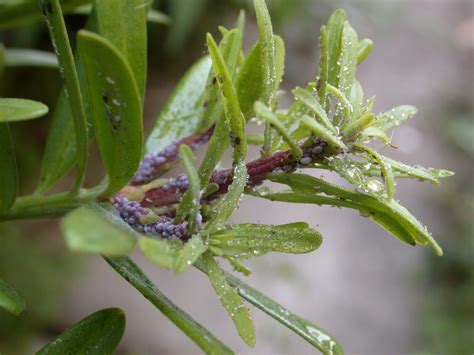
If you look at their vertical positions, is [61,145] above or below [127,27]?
below

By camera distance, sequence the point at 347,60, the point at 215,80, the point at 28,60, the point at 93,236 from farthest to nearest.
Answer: the point at 28,60, the point at 215,80, the point at 347,60, the point at 93,236

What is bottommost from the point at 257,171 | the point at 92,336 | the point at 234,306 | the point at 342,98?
the point at 92,336

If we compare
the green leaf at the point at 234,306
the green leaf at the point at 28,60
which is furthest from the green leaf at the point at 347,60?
the green leaf at the point at 28,60

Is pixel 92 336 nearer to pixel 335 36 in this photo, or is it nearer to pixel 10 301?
pixel 10 301

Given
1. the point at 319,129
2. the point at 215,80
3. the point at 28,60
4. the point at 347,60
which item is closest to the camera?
the point at 319,129

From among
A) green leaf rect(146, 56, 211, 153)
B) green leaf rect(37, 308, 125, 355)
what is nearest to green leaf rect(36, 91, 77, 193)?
green leaf rect(146, 56, 211, 153)

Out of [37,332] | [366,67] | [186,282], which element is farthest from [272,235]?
[366,67]

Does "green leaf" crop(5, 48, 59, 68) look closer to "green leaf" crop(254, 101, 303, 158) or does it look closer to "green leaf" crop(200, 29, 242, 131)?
"green leaf" crop(200, 29, 242, 131)

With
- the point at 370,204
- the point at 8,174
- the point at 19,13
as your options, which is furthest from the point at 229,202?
the point at 19,13
